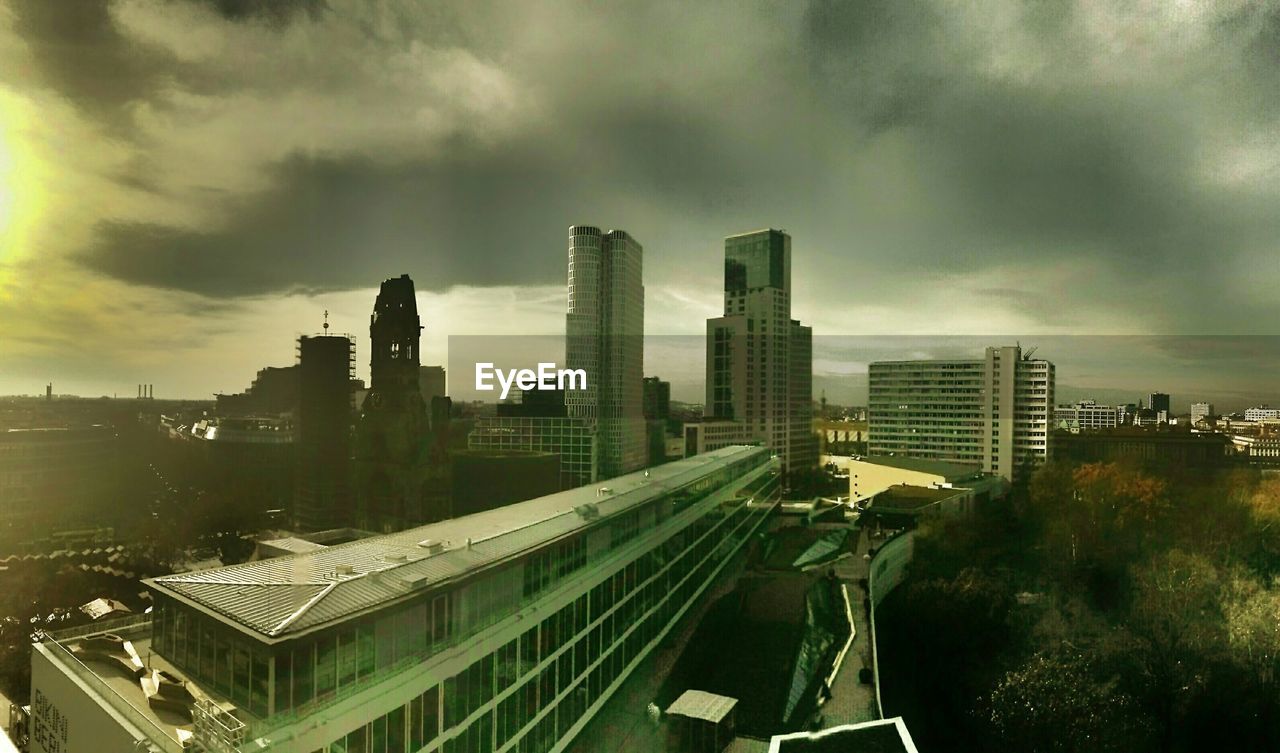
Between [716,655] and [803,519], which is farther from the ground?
[803,519]

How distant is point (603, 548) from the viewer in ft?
11.6

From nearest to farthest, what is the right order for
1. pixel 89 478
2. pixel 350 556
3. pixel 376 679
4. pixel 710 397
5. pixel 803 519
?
pixel 376 679, pixel 350 556, pixel 89 478, pixel 710 397, pixel 803 519

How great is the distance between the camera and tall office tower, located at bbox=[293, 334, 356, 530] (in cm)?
384

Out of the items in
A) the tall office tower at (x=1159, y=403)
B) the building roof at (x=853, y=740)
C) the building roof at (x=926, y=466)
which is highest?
the tall office tower at (x=1159, y=403)

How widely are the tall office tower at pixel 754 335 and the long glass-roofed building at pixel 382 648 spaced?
1.29 m

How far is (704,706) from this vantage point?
11.9 feet

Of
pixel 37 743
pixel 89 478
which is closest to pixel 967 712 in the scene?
pixel 37 743

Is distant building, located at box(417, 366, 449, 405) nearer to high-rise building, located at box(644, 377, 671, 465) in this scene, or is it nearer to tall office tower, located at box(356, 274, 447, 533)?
tall office tower, located at box(356, 274, 447, 533)

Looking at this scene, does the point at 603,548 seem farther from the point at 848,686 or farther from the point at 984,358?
the point at 984,358

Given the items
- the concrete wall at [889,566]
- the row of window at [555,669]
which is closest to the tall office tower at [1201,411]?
the concrete wall at [889,566]

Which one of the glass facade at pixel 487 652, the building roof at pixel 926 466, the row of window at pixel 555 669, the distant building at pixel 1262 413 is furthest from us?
the building roof at pixel 926 466

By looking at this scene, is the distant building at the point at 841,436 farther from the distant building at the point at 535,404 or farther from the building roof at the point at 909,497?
the distant building at the point at 535,404

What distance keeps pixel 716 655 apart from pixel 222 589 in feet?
10.4

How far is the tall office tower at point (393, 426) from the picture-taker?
3938 millimetres
